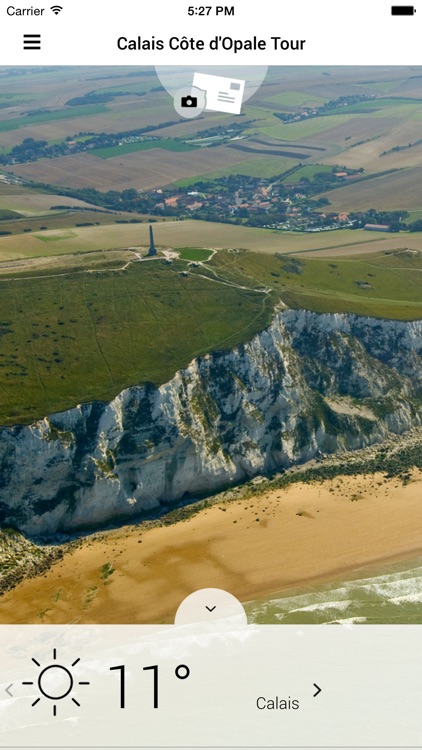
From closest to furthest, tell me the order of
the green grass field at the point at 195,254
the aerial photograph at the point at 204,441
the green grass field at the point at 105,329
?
the aerial photograph at the point at 204,441 → the green grass field at the point at 105,329 → the green grass field at the point at 195,254

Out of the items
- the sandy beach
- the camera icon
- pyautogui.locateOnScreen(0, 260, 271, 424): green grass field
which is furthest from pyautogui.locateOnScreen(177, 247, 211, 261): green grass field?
the camera icon

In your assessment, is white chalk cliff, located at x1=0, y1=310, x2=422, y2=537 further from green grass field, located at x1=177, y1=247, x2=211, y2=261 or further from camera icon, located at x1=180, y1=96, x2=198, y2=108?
camera icon, located at x1=180, y1=96, x2=198, y2=108

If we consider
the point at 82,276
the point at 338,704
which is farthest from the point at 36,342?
the point at 338,704

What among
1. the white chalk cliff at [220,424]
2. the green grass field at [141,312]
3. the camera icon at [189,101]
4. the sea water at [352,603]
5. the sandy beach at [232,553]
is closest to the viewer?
the camera icon at [189,101]

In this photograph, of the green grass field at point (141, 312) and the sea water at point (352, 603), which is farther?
the green grass field at point (141, 312)

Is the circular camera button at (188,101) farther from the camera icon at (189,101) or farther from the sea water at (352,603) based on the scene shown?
the sea water at (352,603)

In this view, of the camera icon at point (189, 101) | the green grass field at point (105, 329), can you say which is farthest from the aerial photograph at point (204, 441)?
the camera icon at point (189, 101)
